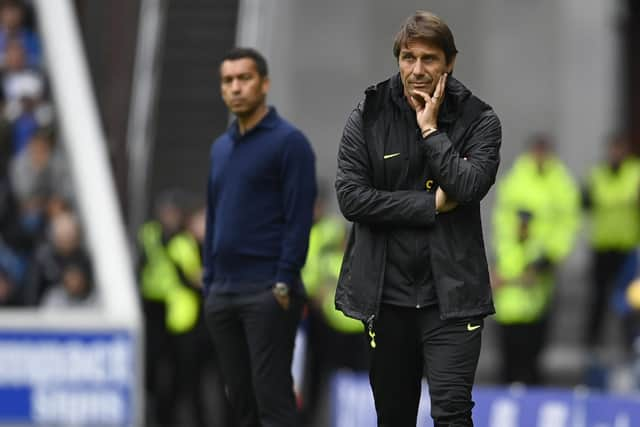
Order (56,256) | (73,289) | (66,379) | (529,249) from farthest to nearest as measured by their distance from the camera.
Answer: (56,256) < (529,249) < (73,289) < (66,379)

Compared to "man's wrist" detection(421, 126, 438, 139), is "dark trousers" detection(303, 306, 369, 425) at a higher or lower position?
lower

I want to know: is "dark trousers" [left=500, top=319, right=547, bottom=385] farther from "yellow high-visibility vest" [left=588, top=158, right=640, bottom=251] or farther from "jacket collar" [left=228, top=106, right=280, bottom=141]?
"jacket collar" [left=228, top=106, right=280, bottom=141]

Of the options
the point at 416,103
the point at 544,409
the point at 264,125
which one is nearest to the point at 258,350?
Answer: the point at 264,125

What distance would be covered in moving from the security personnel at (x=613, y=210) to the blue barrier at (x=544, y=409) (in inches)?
169

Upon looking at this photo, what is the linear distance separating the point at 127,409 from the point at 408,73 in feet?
22.6

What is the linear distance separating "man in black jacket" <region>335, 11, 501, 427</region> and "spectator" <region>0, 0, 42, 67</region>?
1128cm

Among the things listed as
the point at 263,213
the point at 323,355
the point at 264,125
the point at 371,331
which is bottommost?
the point at 323,355

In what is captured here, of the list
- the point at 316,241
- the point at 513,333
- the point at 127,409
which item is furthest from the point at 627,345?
the point at 127,409

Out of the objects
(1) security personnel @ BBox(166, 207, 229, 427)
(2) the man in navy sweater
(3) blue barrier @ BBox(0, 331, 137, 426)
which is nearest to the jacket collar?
(2) the man in navy sweater

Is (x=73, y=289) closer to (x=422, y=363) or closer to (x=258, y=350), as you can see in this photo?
(x=258, y=350)

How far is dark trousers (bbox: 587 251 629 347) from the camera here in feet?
52.7

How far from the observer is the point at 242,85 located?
25.4ft

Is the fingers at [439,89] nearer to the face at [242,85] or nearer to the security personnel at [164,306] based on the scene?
the face at [242,85]

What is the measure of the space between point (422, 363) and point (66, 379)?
260 inches
